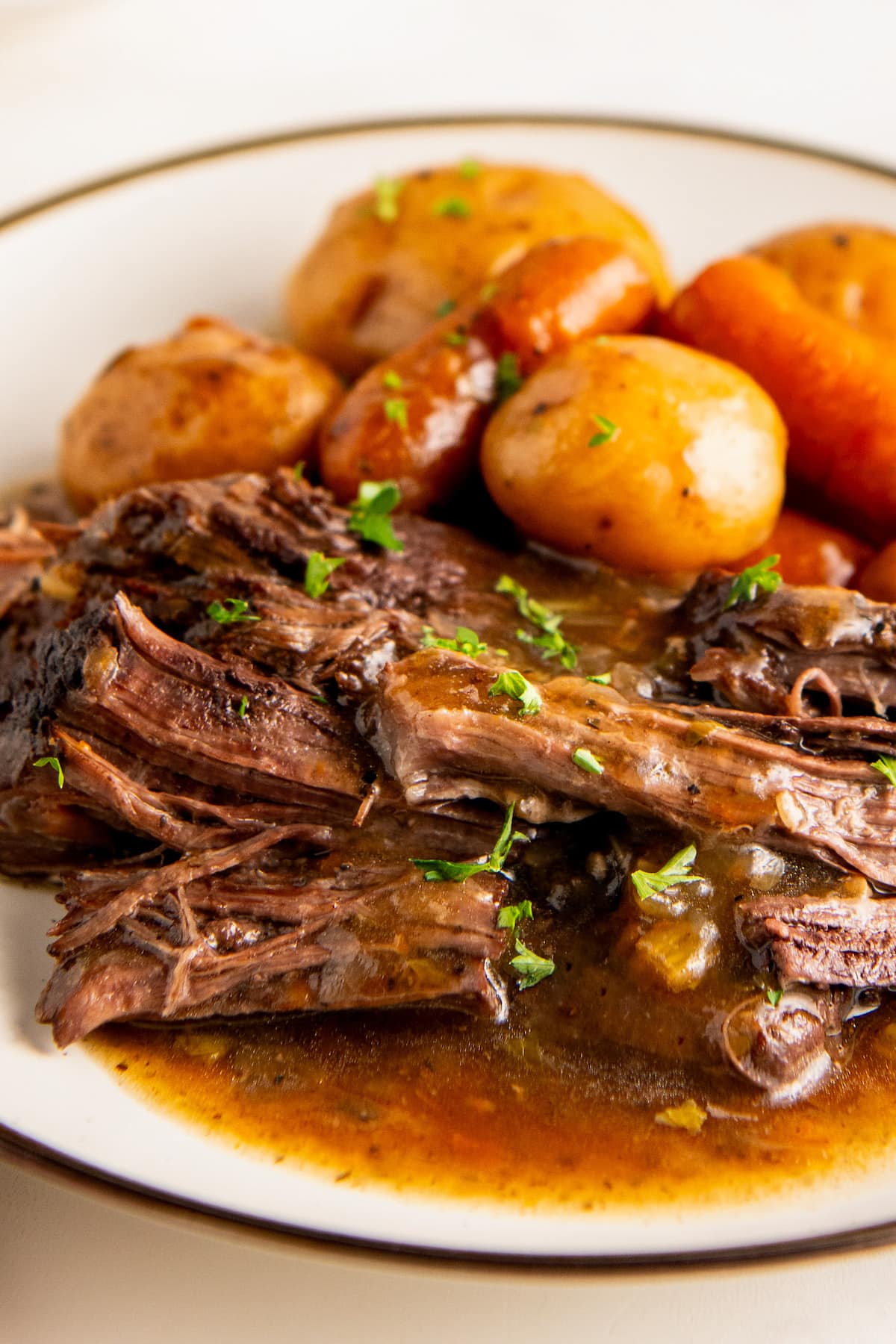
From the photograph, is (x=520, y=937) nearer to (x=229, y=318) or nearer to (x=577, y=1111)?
(x=577, y=1111)

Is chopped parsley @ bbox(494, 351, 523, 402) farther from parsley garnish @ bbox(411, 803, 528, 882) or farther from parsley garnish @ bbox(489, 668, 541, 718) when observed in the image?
parsley garnish @ bbox(411, 803, 528, 882)

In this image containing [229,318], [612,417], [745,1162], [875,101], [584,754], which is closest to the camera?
[745,1162]

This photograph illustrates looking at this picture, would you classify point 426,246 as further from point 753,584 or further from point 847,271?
point 753,584

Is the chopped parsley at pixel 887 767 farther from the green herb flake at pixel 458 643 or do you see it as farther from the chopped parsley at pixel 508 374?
the chopped parsley at pixel 508 374

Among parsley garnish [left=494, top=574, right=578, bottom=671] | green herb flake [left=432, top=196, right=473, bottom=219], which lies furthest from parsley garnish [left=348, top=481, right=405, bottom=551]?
green herb flake [left=432, top=196, right=473, bottom=219]

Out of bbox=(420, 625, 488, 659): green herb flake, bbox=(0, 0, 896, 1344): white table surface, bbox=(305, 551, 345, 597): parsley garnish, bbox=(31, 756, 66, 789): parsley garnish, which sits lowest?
bbox=(31, 756, 66, 789): parsley garnish

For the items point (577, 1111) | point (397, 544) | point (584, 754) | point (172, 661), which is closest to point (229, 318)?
point (397, 544)

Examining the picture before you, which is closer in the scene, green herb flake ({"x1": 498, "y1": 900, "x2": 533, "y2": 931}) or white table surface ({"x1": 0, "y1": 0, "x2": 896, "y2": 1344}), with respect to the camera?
green herb flake ({"x1": 498, "y1": 900, "x2": 533, "y2": 931})

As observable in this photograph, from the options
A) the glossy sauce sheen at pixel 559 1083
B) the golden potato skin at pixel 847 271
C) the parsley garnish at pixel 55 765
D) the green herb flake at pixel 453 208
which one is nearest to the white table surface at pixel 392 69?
the golden potato skin at pixel 847 271
